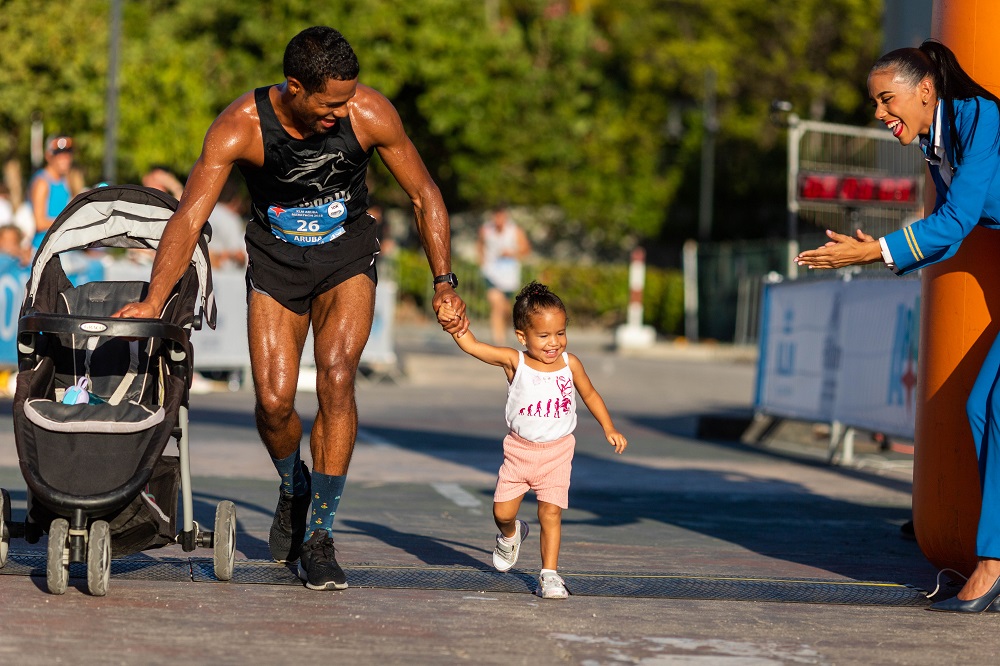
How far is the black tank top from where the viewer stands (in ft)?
18.8

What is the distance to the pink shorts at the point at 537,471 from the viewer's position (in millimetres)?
5810

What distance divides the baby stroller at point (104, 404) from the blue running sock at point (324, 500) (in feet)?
1.02

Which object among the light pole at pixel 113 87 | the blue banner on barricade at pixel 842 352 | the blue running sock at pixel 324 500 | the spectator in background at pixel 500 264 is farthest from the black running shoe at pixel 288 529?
the light pole at pixel 113 87

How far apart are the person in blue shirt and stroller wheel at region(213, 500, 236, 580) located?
219 centimetres

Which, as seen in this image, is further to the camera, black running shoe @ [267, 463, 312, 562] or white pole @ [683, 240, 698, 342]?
white pole @ [683, 240, 698, 342]

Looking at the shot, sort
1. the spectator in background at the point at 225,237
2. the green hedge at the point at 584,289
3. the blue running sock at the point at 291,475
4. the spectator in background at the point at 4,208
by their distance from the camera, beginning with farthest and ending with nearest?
the green hedge at the point at 584,289 → the spectator in background at the point at 225,237 → the spectator in background at the point at 4,208 → the blue running sock at the point at 291,475

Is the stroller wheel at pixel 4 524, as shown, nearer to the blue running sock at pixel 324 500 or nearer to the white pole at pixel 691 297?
the blue running sock at pixel 324 500

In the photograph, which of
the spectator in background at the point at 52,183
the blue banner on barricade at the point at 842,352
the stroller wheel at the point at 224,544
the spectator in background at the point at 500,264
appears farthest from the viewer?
the spectator in background at the point at 500,264

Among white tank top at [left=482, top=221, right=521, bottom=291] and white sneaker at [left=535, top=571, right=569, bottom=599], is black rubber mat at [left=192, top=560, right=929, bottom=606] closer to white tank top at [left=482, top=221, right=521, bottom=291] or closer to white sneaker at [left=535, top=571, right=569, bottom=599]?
white sneaker at [left=535, top=571, right=569, bottom=599]

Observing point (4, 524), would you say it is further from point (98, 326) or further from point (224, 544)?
point (98, 326)

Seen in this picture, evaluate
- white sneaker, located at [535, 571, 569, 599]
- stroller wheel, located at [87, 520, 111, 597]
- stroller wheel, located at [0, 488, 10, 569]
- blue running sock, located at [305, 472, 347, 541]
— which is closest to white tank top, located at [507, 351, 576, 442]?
white sneaker, located at [535, 571, 569, 599]

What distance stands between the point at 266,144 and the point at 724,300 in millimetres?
23500

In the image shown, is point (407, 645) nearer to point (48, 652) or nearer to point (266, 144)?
point (48, 652)

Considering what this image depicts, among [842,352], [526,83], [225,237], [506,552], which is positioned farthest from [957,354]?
[526,83]
